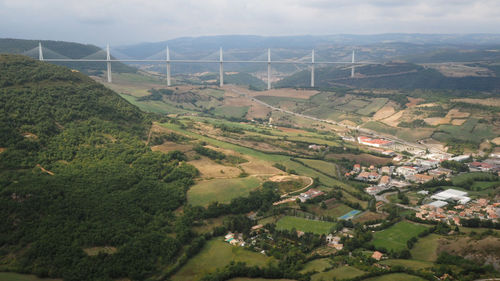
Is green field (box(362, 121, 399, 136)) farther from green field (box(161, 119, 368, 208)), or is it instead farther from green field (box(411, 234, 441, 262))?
green field (box(411, 234, 441, 262))

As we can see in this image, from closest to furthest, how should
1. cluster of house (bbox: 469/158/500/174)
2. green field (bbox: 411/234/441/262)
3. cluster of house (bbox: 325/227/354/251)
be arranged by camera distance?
green field (bbox: 411/234/441/262) → cluster of house (bbox: 325/227/354/251) → cluster of house (bbox: 469/158/500/174)

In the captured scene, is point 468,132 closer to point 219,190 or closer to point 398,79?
point 219,190

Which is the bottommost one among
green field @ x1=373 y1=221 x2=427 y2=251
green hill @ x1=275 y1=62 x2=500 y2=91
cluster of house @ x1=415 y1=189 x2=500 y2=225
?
cluster of house @ x1=415 y1=189 x2=500 y2=225

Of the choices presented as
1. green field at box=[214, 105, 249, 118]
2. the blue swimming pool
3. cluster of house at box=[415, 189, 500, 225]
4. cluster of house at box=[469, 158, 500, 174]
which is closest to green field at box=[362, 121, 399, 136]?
cluster of house at box=[469, 158, 500, 174]

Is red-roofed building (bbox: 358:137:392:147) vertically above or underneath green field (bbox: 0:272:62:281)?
underneath

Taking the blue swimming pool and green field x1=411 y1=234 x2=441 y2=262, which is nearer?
green field x1=411 y1=234 x2=441 y2=262

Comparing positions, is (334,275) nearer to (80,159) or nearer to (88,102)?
(80,159)

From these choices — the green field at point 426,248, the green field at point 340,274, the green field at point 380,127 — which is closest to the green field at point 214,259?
the green field at point 340,274

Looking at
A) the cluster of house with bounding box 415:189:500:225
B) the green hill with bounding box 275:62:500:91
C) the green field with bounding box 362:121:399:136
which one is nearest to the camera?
the cluster of house with bounding box 415:189:500:225
